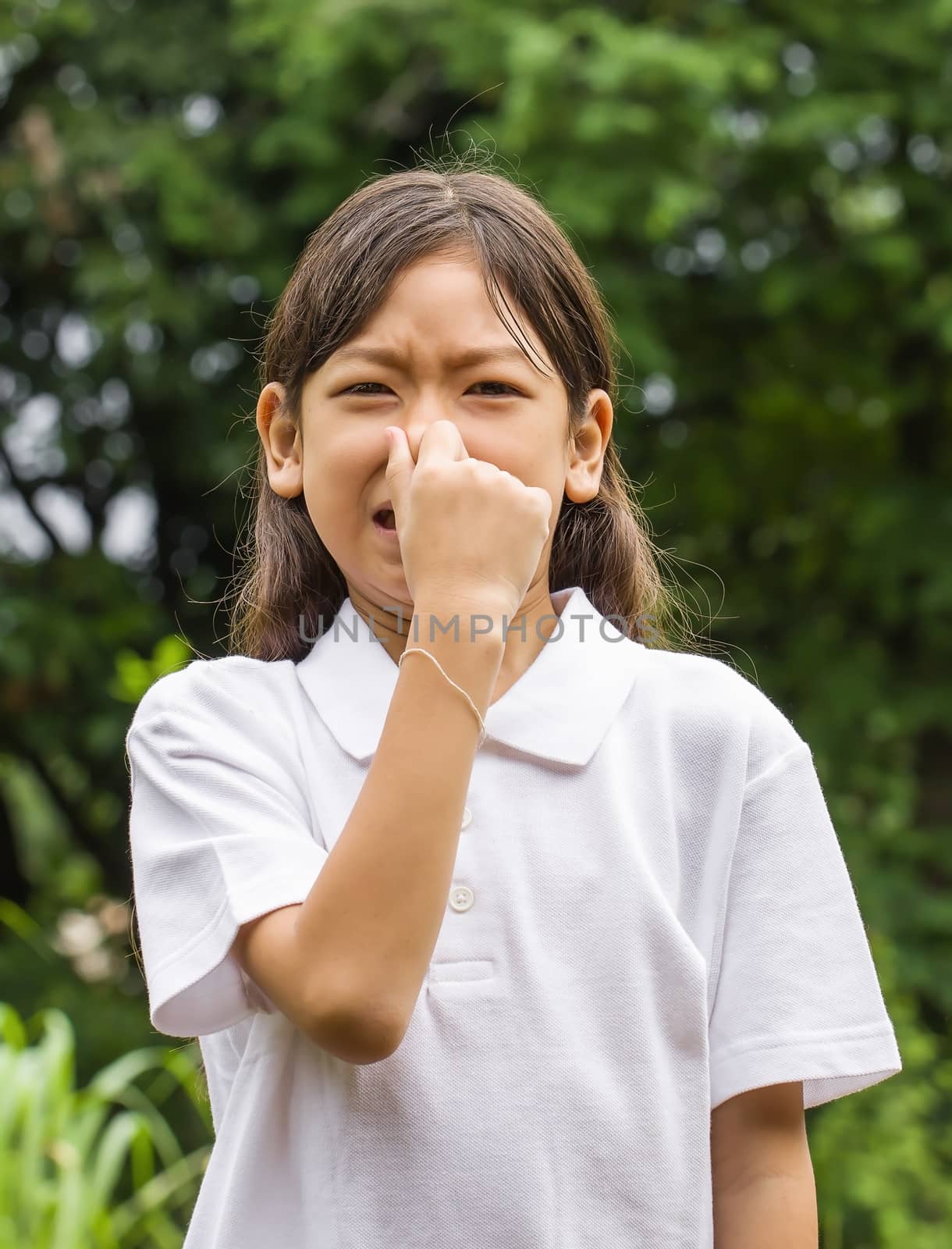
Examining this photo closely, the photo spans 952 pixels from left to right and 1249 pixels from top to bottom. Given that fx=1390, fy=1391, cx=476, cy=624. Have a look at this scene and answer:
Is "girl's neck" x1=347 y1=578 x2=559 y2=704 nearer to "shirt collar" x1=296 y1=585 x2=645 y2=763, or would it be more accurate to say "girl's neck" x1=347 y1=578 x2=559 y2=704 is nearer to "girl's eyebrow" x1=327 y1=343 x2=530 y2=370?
"shirt collar" x1=296 y1=585 x2=645 y2=763

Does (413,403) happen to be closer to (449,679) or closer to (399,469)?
(399,469)

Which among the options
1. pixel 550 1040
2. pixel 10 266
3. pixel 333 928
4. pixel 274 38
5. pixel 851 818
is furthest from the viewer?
pixel 10 266

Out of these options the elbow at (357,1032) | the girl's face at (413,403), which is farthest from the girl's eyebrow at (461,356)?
the elbow at (357,1032)

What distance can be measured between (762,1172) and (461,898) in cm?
36

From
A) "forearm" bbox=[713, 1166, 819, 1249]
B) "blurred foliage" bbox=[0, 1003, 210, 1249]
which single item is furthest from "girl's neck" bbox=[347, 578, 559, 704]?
"blurred foliage" bbox=[0, 1003, 210, 1249]

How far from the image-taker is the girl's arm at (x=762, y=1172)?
121cm

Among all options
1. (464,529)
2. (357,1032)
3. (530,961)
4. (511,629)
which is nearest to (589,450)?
(511,629)

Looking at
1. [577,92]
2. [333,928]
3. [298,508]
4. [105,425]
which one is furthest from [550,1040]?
[105,425]

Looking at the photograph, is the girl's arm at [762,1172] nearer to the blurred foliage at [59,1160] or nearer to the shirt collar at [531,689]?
the shirt collar at [531,689]

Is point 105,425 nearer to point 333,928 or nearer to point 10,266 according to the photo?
point 10,266

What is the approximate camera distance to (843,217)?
14.8 feet

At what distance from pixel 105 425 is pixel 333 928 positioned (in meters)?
4.15

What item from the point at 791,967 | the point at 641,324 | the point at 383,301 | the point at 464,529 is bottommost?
the point at 641,324

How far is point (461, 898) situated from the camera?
1.22 meters
